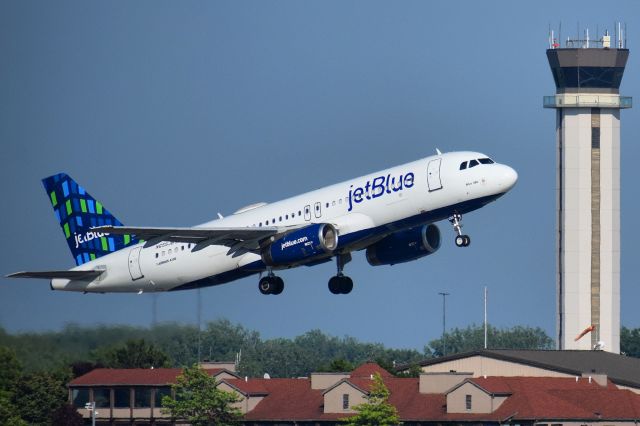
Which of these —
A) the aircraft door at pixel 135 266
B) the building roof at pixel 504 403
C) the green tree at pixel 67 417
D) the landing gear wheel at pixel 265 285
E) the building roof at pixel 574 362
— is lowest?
the green tree at pixel 67 417

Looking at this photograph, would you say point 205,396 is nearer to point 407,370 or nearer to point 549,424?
point 549,424

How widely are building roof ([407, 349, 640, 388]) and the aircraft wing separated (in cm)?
6153

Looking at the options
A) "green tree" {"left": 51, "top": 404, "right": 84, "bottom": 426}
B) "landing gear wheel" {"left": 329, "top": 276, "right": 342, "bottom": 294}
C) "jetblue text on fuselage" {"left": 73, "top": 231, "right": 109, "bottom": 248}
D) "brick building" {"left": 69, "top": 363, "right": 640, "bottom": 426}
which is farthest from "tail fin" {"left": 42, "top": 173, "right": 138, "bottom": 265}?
"brick building" {"left": 69, "top": 363, "right": 640, "bottom": 426}

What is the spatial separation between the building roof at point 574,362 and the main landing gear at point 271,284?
194 feet

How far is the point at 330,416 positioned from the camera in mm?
133625

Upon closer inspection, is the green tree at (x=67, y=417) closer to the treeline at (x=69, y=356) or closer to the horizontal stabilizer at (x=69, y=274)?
the treeline at (x=69, y=356)

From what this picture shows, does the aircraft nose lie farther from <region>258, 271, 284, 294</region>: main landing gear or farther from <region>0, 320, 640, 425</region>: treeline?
Answer: <region>0, 320, 640, 425</region>: treeline

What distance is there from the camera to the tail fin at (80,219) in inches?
4055

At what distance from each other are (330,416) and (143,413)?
14.9 m

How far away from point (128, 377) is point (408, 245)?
4939 cm

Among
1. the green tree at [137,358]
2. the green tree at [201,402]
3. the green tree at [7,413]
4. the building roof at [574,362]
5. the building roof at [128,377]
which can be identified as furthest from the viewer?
the building roof at [574,362]

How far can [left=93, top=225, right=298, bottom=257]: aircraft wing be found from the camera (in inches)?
3605

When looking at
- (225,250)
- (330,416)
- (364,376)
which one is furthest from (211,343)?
(225,250)

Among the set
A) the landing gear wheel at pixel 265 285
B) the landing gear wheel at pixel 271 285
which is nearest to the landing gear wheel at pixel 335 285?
the landing gear wheel at pixel 271 285
